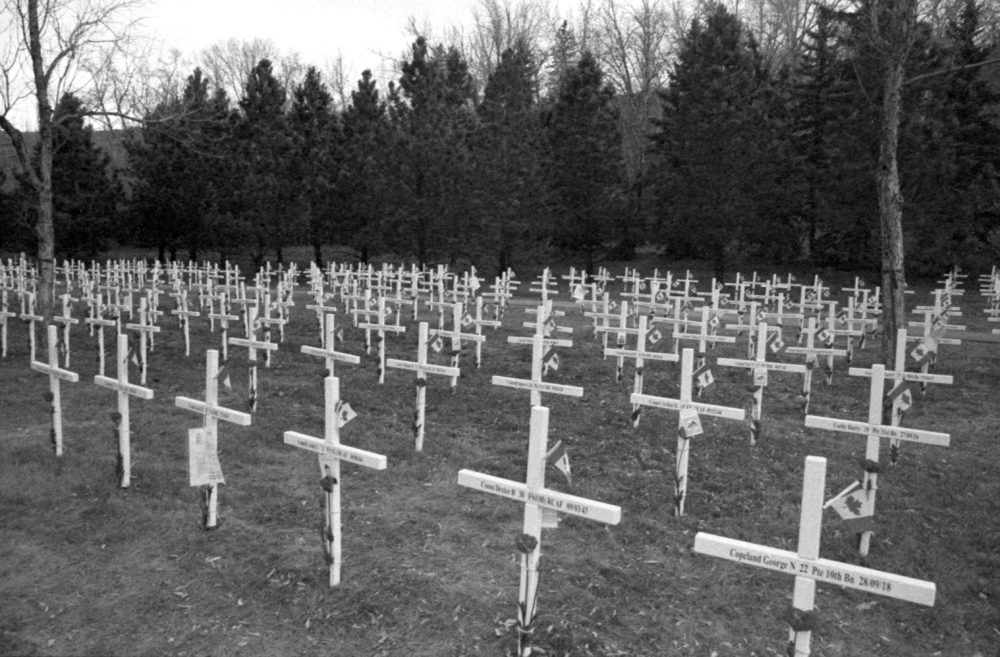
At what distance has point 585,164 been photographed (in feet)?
103

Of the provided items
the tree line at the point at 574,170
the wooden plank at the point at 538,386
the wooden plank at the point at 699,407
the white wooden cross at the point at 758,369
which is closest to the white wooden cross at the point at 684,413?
the wooden plank at the point at 699,407

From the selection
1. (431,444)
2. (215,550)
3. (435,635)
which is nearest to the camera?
(435,635)

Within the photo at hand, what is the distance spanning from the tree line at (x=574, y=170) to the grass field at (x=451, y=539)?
18283mm

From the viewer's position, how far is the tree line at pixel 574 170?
2655 cm

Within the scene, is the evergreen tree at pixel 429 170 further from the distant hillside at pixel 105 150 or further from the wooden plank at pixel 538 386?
the wooden plank at pixel 538 386

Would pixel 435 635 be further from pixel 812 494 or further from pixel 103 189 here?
pixel 103 189

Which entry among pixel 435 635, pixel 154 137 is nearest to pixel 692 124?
pixel 154 137

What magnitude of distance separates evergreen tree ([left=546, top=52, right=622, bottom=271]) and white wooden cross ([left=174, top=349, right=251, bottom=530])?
25.6 m

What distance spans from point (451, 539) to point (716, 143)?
24.7m

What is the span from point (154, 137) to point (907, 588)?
34023 millimetres

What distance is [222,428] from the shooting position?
9.10 m

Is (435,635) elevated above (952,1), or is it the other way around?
(952,1)

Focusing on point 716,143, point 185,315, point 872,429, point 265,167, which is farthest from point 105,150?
point 872,429

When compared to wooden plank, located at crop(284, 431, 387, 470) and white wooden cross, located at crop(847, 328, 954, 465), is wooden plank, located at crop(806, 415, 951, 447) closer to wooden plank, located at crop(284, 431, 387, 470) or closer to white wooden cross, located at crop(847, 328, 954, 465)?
white wooden cross, located at crop(847, 328, 954, 465)
